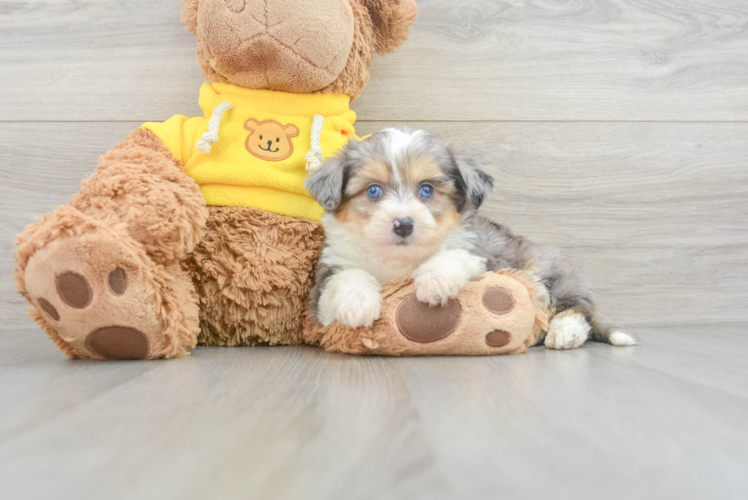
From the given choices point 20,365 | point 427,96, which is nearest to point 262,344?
point 20,365

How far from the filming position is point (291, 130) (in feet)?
6.57

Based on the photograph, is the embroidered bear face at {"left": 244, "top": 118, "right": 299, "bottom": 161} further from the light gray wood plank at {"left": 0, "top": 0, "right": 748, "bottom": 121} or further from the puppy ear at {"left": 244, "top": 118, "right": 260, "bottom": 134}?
the light gray wood plank at {"left": 0, "top": 0, "right": 748, "bottom": 121}

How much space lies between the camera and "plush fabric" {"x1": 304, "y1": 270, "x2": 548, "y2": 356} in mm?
1655

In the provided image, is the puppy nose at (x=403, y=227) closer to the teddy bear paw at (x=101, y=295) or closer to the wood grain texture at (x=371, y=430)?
the wood grain texture at (x=371, y=430)

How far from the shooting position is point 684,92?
102 inches

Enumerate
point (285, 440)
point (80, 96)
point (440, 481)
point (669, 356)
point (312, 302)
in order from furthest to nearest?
point (80, 96) → point (312, 302) → point (669, 356) → point (285, 440) → point (440, 481)

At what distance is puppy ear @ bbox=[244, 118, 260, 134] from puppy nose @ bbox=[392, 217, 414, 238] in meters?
0.65

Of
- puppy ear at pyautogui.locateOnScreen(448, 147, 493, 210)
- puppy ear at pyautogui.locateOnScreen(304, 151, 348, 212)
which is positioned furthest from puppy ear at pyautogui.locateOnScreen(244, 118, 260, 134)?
puppy ear at pyautogui.locateOnScreen(448, 147, 493, 210)

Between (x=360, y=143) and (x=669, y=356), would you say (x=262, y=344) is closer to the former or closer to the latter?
(x=360, y=143)

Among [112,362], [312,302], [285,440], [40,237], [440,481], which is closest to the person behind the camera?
[440,481]

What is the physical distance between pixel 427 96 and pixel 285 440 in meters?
1.96

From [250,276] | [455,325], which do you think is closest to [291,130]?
[250,276]

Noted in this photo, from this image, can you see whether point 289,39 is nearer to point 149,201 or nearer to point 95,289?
point 149,201

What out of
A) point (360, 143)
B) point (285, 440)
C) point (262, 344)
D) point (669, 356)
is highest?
point (360, 143)
